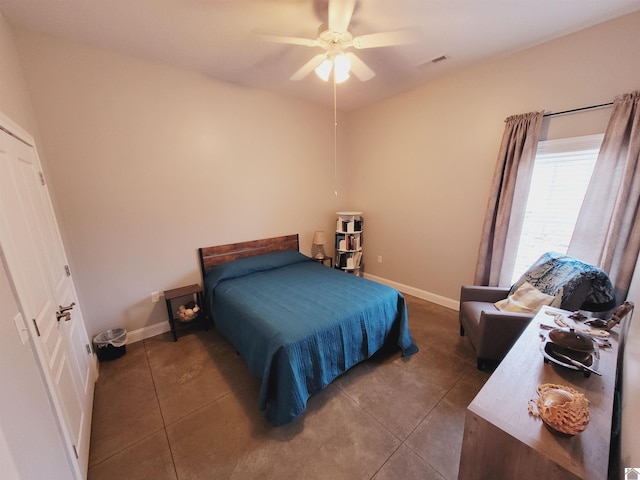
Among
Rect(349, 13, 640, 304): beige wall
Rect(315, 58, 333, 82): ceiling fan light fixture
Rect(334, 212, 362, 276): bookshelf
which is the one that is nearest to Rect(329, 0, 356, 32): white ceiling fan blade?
Rect(315, 58, 333, 82): ceiling fan light fixture

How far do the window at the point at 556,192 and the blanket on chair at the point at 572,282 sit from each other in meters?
0.41

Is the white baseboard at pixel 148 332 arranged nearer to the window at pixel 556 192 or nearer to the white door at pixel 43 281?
the white door at pixel 43 281

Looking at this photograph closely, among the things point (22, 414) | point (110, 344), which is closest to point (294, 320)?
point (22, 414)

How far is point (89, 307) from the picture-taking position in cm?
231

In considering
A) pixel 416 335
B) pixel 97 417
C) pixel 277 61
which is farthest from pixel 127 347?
pixel 277 61

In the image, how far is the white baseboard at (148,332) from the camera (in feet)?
8.40

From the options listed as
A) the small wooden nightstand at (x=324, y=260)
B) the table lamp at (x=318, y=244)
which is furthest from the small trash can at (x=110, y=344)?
the table lamp at (x=318, y=244)

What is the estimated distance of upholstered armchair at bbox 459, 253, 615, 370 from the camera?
1.75 meters

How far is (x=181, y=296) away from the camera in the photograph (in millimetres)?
2650

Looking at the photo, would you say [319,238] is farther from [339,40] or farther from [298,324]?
[339,40]

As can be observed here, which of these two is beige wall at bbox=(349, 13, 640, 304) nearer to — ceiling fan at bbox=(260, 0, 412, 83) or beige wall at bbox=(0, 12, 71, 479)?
ceiling fan at bbox=(260, 0, 412, 83)

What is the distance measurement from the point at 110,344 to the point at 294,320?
1.85 m

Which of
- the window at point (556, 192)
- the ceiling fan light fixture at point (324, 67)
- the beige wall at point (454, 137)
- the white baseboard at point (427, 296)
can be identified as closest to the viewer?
the ceiling fan light fixture at point (324, 67)

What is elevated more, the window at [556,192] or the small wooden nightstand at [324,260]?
the window at [556,192]
